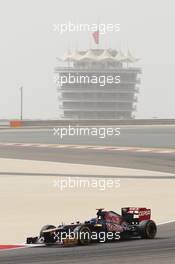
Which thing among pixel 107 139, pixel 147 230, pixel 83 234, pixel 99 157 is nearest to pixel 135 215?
pixel 147 230

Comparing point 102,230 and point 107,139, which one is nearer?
point 102,230

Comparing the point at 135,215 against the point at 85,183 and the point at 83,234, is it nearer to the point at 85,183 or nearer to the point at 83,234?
the point at 83,234

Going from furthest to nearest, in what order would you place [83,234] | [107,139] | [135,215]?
1. [107,139]
2. [135,215]
3. [83,234]

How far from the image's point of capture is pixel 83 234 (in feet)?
50.4

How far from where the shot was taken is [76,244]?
15375mm

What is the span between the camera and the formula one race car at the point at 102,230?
601 inches

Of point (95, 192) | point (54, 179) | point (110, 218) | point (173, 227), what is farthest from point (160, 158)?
point (110, 218)

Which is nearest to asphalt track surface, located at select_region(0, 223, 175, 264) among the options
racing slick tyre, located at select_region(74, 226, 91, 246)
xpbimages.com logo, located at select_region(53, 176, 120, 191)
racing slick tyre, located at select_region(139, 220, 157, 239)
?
racing slick tyre, located at select_region(74, 226, 91, 246)

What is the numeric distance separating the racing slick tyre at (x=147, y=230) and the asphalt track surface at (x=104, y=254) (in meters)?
0.24

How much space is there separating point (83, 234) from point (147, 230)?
6.09 feet

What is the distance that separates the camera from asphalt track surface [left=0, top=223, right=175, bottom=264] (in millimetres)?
13697

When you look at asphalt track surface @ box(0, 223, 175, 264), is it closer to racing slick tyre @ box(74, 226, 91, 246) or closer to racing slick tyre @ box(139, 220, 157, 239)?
racing slick tyre @ box(74, 226, 91, 246)

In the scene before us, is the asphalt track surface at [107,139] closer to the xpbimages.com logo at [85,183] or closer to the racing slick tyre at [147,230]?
the xpbimages.com logo at [85,183]

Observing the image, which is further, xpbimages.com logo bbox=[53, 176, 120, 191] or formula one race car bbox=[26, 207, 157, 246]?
xpbimages.com logo bbox=[53, 176, 120, 191]
